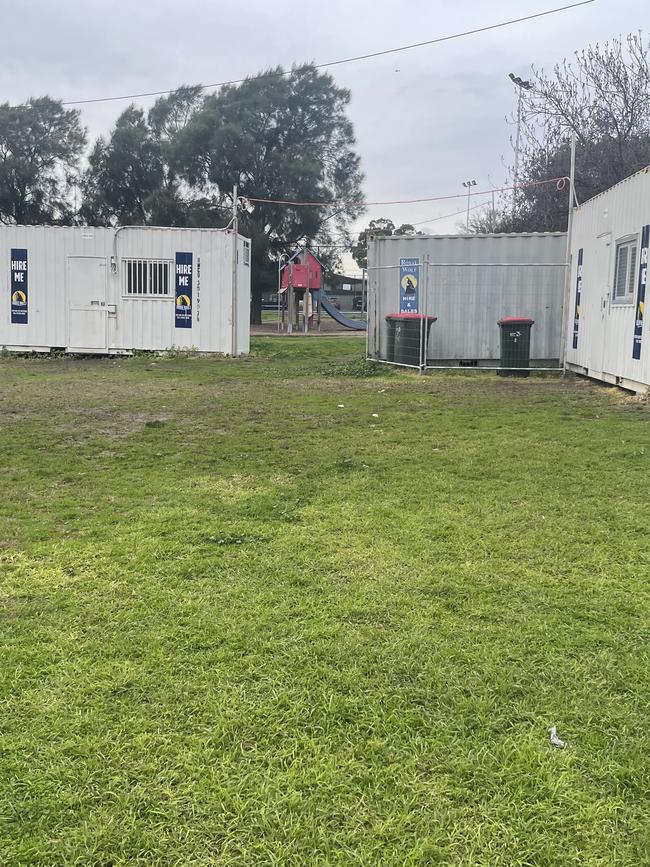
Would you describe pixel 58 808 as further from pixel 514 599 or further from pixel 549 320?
pixel 549 320

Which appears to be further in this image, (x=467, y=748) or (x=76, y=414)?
(x=76, y=414)

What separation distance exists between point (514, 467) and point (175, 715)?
451cm

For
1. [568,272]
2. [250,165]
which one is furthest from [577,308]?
[250,165]

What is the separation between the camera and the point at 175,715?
2.71 meters

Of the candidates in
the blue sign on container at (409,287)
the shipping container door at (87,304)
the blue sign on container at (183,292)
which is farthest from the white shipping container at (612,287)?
the shipping container door at (87,304)

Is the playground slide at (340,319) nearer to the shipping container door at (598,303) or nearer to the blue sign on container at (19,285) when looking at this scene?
the blue sign on container at (19,285)

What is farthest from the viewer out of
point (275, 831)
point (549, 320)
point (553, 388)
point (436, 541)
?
point (549, 320)

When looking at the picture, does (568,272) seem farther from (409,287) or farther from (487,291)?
(409,287)

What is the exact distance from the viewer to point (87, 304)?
18.7 meters

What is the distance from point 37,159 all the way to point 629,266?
138ft

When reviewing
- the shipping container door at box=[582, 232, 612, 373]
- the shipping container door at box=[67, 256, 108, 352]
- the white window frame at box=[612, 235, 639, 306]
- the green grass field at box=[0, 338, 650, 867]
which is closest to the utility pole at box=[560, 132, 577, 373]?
the shipping container door at box=[582, 232, 612, 373]

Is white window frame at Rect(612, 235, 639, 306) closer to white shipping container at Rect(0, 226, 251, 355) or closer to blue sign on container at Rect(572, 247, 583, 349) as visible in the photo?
blue sign on container at Rect(572, 247, 583, 349)

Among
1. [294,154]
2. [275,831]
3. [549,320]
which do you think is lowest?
[275,831]

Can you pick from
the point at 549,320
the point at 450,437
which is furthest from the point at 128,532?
the point at 549,320
